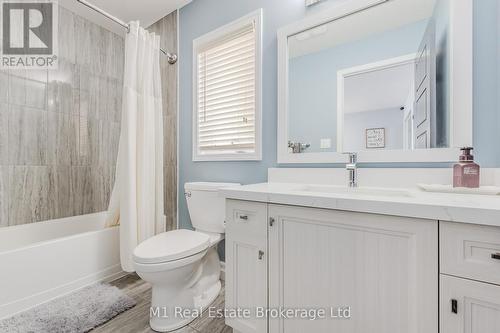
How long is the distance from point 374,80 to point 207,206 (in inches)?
52.1

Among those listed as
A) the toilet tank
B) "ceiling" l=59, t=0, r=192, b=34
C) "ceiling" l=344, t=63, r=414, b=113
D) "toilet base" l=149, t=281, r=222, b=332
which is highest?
"ceiling" l=59, t=0, r=192, b=34

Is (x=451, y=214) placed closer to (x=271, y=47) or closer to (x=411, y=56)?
(x=411, y=56)

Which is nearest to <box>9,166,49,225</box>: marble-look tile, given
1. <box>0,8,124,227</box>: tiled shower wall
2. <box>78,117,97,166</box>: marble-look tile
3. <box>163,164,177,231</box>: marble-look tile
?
<box>0,8,124,227</box>: tiled shower wall

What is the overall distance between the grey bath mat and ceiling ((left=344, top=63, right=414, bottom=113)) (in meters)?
1.85

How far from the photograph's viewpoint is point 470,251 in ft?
2.22

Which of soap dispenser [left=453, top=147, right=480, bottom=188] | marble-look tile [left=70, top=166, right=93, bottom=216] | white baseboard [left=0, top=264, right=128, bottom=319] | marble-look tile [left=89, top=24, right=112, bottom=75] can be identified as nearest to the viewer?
soap dispenser [left=453, top=147, right=480, bottom=188]

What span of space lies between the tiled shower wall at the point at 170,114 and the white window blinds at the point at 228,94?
34cm

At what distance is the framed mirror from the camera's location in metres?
1.08

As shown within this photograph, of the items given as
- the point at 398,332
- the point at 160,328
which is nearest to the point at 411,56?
the point at 398,332

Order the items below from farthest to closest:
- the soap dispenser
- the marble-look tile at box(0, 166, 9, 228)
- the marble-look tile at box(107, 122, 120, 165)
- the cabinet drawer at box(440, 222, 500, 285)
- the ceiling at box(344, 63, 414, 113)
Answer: the marble-look tile at box(107, 122, 120, 165) < the marble-look tile at box(0, 166, 9, 228) < the ceiling at box(344, 63, 414, 113) < the soap dispenser < the cabinet drawer at box(440, 222, 500, 285)

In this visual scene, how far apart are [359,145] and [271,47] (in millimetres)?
901

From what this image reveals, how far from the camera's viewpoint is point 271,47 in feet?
5.36

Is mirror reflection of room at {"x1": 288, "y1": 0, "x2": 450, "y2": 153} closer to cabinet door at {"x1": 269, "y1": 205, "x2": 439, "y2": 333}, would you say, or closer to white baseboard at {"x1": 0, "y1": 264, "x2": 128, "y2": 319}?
cabinet door at {"x1": 269, "y1": 205, "x2": 439, "y2": 333}

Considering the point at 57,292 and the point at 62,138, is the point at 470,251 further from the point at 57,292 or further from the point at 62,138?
the point at 62,138
